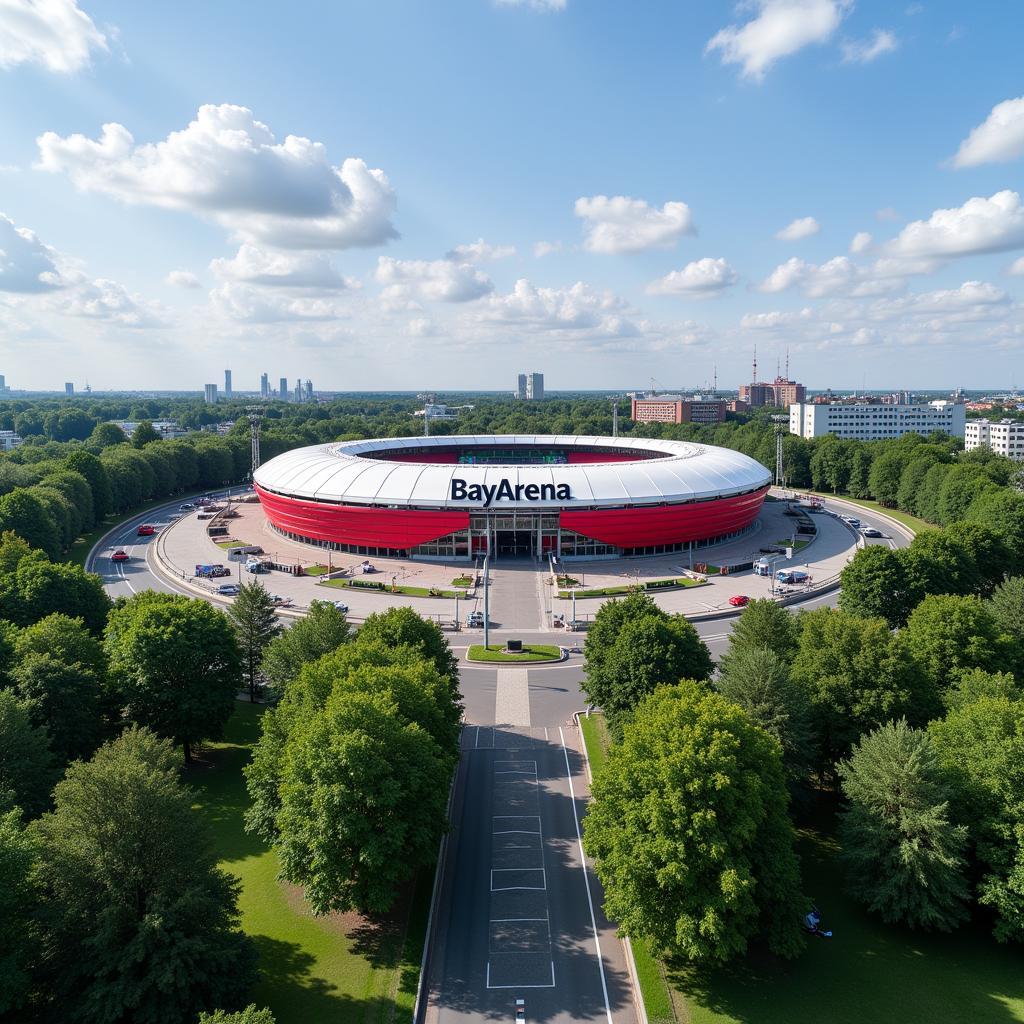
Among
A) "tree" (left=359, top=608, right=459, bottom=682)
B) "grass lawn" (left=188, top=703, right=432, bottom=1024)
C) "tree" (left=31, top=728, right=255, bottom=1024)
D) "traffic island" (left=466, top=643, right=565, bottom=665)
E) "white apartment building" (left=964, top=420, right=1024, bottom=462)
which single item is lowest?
"grass lawn" (left=188, top=703, right=432, bottom=1024)

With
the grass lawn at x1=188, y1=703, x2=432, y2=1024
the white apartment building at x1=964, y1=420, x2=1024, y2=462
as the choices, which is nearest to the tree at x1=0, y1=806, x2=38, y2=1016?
the grass lawn at x1=188, y1=703, x2=432, y2=1024

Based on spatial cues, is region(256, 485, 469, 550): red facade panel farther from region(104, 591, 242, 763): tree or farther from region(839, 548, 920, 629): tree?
region(839, 548, 920, 629): tree

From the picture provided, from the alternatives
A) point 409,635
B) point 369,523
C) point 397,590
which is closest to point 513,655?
point 409,635

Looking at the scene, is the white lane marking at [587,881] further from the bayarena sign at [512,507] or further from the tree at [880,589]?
the bayarena sign at [512,507]

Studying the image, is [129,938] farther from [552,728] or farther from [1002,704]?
[1002,704]

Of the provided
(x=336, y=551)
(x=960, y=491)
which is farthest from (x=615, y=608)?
(x=960, y=491)
